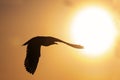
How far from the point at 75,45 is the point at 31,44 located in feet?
3.65

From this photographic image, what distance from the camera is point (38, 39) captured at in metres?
12.5

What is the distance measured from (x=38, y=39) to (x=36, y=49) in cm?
26

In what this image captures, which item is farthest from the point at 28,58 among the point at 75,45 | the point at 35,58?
the point at 75,45

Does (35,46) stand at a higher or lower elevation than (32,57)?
higher

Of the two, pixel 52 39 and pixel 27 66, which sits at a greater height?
pixel 52 39

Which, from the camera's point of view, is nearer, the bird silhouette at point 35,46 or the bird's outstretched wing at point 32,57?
the bird's outstretched wing at point 32,57

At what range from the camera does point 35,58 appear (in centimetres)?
1234

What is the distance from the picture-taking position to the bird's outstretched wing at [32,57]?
39.7 feet

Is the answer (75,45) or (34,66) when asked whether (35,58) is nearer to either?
(34,66)

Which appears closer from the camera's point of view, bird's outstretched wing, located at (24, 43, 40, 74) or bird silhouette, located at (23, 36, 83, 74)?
bird's outstretched wing, located at (24, 43, 40, 74)

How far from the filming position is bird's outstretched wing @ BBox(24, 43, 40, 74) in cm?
1211

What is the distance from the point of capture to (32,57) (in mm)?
12375

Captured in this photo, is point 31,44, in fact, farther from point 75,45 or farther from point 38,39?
point 75,45

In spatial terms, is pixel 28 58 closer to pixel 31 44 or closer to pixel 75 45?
pixel 31 44
